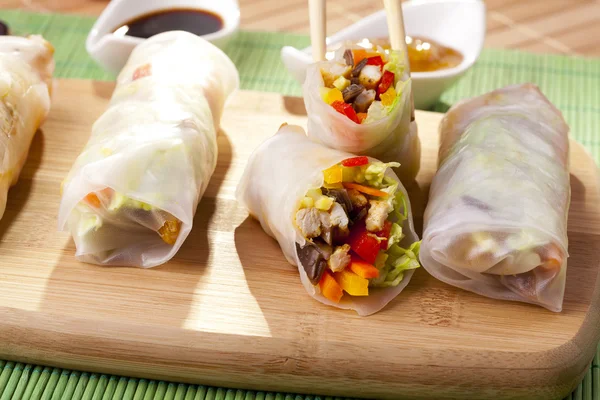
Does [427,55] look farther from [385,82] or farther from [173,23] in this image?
[173,23]

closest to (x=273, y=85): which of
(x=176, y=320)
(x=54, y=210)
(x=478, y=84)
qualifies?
(x=478, y=84)

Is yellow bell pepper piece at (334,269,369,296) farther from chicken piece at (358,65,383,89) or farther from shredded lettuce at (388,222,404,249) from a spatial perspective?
chicken piece at (358,65,383,89)

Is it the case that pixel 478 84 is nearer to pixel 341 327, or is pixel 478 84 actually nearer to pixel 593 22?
pixel 593 22

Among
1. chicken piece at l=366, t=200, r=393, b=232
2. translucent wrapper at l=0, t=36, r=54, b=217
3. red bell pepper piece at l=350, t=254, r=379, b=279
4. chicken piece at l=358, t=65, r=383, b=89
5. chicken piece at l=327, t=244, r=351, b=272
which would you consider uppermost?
chicken piece at l=358, t=65, r=383, b=89

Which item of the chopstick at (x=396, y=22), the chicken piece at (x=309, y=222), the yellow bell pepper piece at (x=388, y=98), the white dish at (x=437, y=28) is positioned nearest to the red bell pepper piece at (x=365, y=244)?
the chicken piece at (x=309, y=222)

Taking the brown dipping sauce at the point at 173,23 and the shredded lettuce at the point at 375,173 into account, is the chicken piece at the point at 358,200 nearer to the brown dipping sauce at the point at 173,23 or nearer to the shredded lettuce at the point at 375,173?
the shredded lettuce at the point at 375,173

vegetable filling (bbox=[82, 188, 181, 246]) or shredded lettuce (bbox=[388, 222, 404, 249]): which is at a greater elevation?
vegetable filling (bbox=[82, 188, 181, 246])

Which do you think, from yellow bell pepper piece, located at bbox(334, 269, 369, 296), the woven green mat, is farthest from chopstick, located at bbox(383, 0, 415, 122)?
the woven green mat

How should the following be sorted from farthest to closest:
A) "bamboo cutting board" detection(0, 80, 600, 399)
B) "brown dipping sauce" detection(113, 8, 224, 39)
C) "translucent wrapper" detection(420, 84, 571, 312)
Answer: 1. "brown dipping sauce" detection(113, 8, 224, 39)
2. "translucent wrapper" detection(420, 84, 571, 312)
3. "bamboo cutting board" detection(0, 80, 600, 399)
